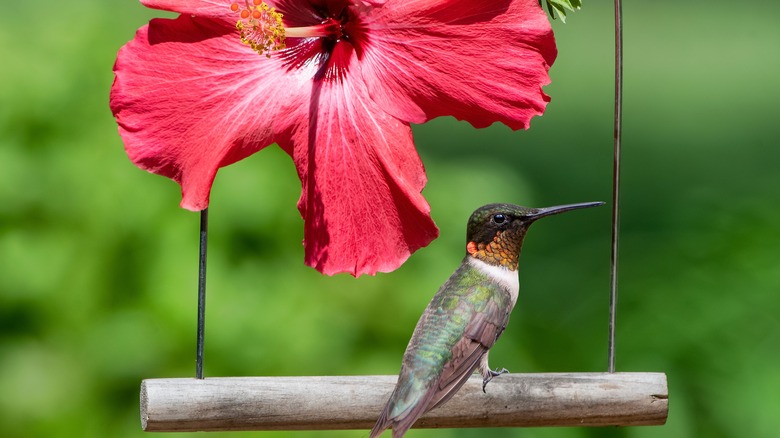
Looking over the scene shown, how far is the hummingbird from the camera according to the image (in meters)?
1.17

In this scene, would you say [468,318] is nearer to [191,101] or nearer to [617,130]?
[617,130]

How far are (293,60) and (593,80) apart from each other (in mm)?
3690

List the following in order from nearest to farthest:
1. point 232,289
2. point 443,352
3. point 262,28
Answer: point 262,28, point 443,352, point 232,289

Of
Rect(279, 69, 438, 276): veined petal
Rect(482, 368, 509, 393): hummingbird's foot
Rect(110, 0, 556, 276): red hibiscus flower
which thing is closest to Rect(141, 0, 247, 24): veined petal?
Rect(110, 0, 556, 276): red hibiscus flower

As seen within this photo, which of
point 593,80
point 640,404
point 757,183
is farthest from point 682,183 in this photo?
point 640,404

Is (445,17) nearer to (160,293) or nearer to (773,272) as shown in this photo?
(160,293)

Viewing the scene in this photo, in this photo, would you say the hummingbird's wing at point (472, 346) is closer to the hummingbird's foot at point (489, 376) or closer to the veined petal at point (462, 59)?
the hummingbird's foot at point (489, 376)

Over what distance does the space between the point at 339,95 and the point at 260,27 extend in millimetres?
116

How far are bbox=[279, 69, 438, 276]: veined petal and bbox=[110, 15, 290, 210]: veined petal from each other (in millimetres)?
43

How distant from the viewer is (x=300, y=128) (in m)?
1.16

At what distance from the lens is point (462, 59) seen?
1137 millimetres

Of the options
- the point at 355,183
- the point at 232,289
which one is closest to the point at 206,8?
the point at 355,183

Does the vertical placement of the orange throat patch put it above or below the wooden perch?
above

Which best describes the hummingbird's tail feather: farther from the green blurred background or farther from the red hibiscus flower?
the green blurred background
